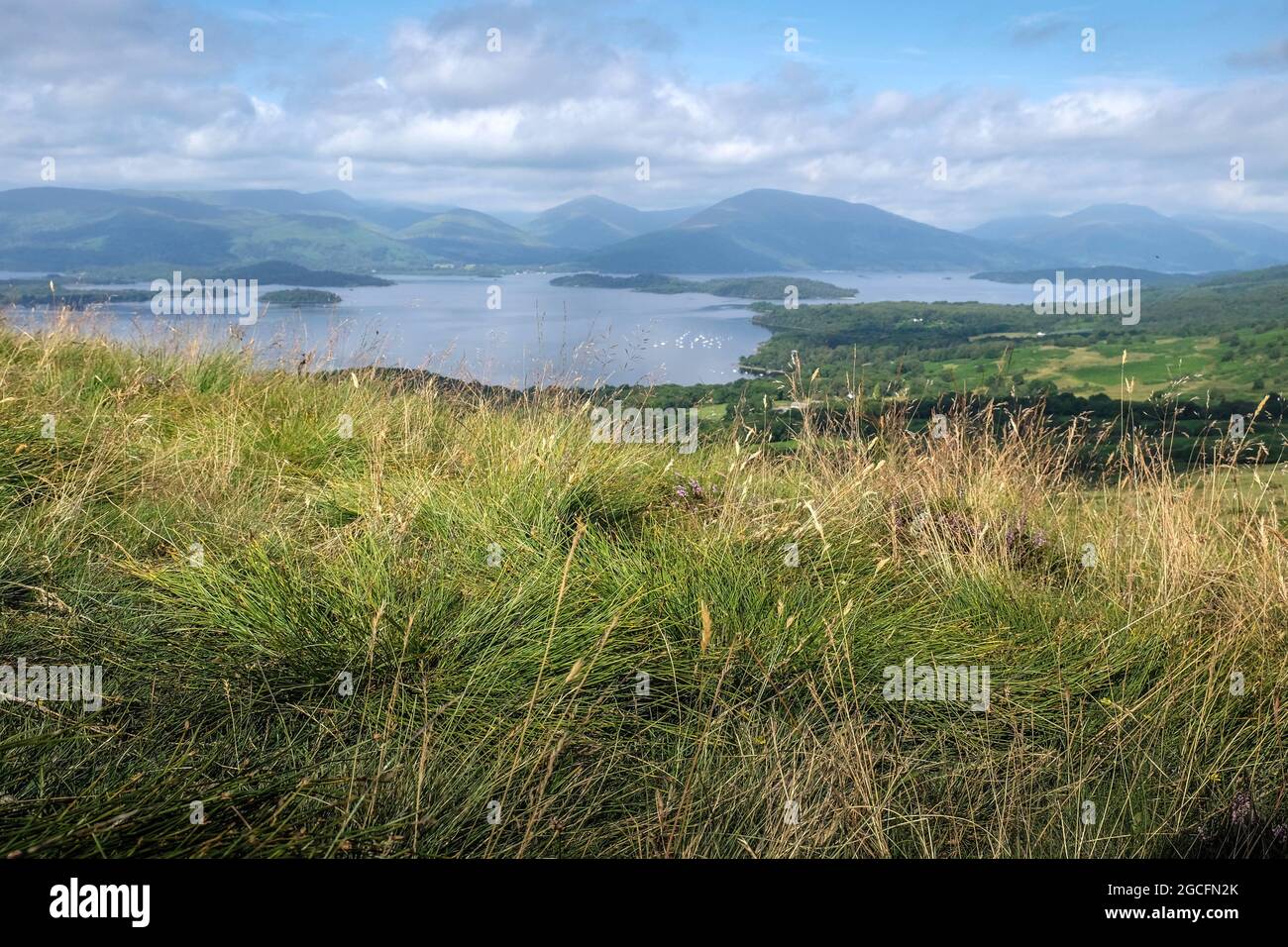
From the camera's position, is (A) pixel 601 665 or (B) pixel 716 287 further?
(B) pixel 716 287

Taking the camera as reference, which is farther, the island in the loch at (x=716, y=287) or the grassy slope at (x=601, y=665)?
the island in the loch at (x=716, y=287)

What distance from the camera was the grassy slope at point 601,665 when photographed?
2.36 m

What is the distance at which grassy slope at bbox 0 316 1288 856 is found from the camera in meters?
2.36

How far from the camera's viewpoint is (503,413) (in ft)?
20.3

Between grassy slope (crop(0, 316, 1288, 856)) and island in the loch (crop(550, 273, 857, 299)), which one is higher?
island in the loch (crop(550, 273, 857, 299))

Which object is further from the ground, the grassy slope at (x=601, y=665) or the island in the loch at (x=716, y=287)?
the island in the loch at (x=716, y=287)

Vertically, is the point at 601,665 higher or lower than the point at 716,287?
lower

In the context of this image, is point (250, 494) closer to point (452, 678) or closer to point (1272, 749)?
point (452, 678)

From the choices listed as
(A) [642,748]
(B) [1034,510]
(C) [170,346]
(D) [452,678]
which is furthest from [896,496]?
(C) [170,346]

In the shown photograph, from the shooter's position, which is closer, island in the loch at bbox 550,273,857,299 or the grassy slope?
the grassy slope

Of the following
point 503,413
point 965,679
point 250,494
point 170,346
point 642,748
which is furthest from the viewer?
point 170,346

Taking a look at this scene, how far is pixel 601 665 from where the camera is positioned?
2.95 meters

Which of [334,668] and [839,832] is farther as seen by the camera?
[334,668]
